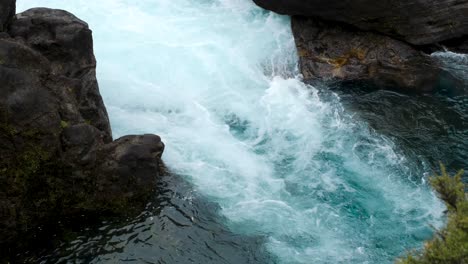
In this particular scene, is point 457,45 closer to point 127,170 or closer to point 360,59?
point 360,59

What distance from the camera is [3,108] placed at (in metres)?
13.1

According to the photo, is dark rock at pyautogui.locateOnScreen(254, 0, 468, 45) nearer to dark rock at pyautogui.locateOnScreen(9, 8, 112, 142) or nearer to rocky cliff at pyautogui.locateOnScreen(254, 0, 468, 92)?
rocky cliff at pyautogui.locateOnScreen(254, 0, 468, 92)

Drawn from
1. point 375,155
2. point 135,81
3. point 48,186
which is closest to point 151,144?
point 48,186

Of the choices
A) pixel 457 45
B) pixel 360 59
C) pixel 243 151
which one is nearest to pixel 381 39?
pixel 360 59

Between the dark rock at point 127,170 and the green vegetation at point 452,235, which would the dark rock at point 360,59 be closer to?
the dark rock at point 127,170

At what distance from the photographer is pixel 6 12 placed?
15.0 m

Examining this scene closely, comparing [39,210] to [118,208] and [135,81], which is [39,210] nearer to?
[118,208]

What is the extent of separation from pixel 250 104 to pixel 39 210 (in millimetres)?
9053

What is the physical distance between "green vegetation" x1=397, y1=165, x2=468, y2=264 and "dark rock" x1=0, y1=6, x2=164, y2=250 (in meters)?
8.12

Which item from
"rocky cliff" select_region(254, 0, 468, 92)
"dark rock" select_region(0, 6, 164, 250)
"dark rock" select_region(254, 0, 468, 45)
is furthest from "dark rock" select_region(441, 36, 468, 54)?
"dark rock" select_region(0, 6, 164, 250)

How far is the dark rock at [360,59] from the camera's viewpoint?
20.7m

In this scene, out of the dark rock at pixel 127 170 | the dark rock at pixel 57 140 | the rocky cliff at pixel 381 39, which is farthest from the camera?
the rocky cliff at pixel 381 39

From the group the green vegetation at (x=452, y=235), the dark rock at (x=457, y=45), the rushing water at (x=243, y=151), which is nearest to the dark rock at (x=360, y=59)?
the rushing water at (x=243, y=151)

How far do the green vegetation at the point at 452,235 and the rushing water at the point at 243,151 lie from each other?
179 inches
